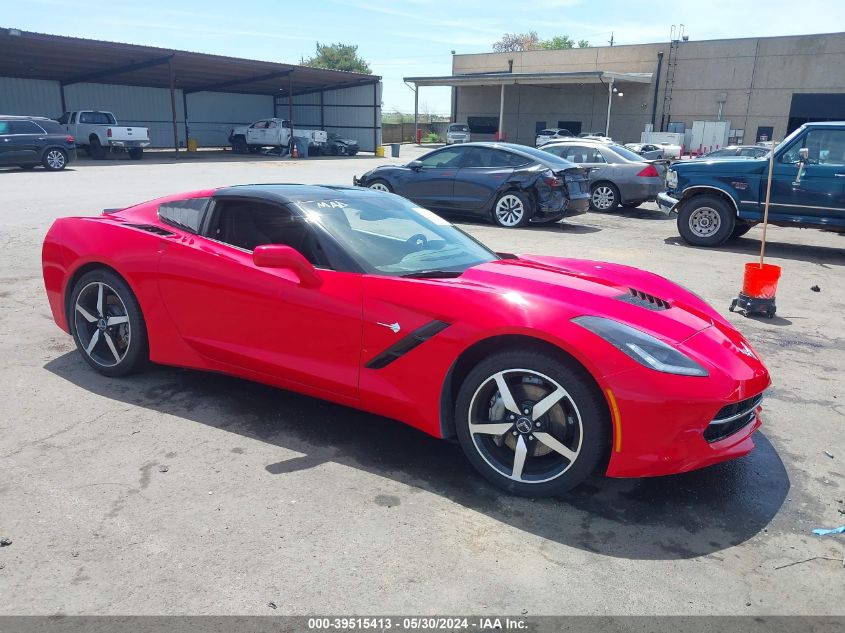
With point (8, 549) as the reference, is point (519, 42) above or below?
above

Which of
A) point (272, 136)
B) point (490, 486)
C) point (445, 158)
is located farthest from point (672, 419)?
point (272, 136)

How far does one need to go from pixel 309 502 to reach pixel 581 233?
943 centimetres

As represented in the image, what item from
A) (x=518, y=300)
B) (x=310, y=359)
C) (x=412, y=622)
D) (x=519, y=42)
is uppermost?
(x=519, y=42)

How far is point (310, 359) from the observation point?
3600mm

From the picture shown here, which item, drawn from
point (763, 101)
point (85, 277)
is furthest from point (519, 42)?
point (85, 277)

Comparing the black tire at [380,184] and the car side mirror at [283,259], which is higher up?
the car side mirror at [283,259]

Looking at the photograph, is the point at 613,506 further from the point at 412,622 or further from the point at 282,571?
the point at 282,571

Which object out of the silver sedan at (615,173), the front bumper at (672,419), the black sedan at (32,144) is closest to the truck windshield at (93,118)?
the black sedan at (32,144)

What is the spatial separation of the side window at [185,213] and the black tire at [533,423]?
214cm

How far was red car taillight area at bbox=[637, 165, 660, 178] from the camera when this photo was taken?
13.9 metres

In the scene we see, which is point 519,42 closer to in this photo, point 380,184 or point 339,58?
point 339,58

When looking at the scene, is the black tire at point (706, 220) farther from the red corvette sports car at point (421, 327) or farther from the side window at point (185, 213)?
the side window at point (185, 213)

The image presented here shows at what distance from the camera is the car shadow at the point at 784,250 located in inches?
400

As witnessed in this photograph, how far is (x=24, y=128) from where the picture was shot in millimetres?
21516
